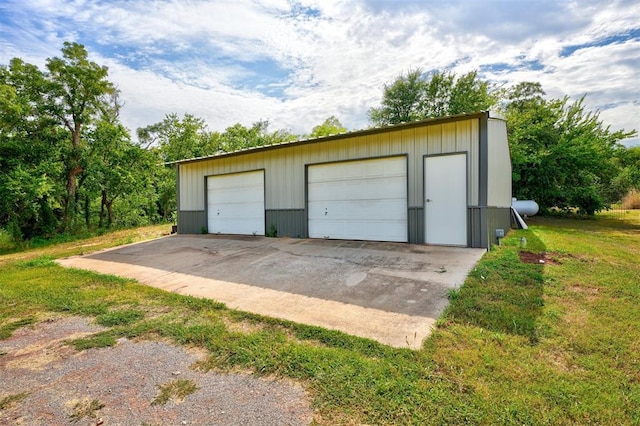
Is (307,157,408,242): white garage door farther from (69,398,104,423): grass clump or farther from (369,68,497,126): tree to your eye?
(369,68,497,126): tree

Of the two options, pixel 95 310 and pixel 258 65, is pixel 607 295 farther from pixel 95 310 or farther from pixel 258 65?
pixel 258 65

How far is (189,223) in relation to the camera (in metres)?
11.4

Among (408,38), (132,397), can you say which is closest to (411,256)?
(132,397)

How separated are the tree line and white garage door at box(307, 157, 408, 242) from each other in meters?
9.63

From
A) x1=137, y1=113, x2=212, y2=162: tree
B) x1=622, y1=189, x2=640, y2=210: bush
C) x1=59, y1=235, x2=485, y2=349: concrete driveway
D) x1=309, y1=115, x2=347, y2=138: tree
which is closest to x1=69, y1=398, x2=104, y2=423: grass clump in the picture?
x1=59, y1=235, x2=485, y2=349: concrete driveway

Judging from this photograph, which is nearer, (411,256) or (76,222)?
(411,256)

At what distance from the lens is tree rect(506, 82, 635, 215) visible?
46.1 feet

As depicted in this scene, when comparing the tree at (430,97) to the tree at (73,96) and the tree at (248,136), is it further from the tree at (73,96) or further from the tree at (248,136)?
the tree at (73,96)

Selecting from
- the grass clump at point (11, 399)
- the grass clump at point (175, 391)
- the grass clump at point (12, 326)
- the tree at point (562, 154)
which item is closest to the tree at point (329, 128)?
the tree at point (562, 154)

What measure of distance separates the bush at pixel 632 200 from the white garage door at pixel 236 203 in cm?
2514

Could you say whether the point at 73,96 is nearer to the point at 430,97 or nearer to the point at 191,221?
the point at 191,221

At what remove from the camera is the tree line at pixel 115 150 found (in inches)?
443

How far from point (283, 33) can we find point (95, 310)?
298 inches

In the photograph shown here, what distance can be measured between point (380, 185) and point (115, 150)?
12206 millimetres
